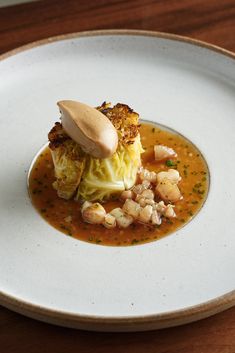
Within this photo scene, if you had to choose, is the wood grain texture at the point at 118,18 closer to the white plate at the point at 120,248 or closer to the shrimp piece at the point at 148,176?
the white plate at the point at 120,248

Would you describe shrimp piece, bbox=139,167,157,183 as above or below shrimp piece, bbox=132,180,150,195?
above

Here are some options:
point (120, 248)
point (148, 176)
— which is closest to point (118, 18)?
point (148, 176)

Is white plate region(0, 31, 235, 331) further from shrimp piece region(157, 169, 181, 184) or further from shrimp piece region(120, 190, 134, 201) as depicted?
shrimp piece region(120, 190, 134, 201)

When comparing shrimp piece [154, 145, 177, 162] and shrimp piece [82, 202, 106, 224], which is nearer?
shrimp piece [82, 202, 106, 224]

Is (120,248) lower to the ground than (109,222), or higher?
lower

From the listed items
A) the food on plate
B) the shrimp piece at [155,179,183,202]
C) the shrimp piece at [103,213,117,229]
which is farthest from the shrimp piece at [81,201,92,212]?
the shrimp piece at [155,179,183,202]

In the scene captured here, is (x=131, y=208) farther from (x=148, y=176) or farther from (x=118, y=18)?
(x=118, y=18)
